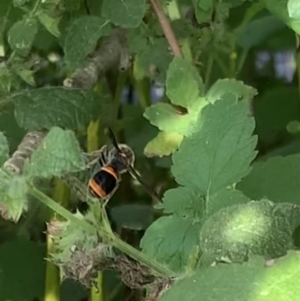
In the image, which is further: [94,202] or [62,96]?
[62,96]

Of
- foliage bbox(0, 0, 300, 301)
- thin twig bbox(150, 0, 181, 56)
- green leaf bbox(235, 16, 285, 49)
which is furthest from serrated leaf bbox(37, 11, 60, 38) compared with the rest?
green leaf bbox(235, 16, 285, 49)

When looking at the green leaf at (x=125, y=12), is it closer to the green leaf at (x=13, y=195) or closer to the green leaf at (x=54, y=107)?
the green leaf at (x=54, y=107)

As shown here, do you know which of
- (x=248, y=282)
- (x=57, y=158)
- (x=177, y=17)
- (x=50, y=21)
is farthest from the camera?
(x=177, y=17)

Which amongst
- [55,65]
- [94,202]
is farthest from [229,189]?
[55,65]

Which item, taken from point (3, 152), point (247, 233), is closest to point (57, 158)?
point (3, 152)

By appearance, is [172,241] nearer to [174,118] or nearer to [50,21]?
[174,118]

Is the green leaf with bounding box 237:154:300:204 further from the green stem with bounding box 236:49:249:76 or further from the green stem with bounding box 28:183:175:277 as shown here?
the green stem with bounding box 236:49:249:76

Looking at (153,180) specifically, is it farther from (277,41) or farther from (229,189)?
(229,189)
